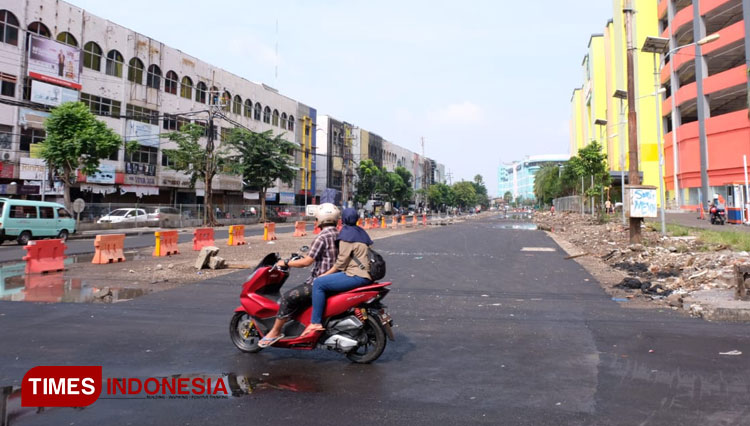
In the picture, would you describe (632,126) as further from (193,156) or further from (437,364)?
(193,156)

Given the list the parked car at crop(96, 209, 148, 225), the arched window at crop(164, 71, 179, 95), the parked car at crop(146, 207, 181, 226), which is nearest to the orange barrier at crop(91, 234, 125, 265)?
the parked car at crop(96, 209, 148, 225)

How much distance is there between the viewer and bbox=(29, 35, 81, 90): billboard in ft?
106

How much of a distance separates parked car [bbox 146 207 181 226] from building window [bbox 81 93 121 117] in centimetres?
770

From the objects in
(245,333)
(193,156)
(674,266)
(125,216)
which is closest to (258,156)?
(193,156)

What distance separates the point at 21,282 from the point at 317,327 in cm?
955

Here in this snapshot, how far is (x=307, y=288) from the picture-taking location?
508 centimetres

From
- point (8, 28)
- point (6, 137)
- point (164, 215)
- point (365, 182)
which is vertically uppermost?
point (8, 28)

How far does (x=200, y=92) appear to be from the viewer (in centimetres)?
4828

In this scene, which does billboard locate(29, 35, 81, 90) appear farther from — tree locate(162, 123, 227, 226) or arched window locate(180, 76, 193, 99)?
arched window locate(180, 76, 193, 99)

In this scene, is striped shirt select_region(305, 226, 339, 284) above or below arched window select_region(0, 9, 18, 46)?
below

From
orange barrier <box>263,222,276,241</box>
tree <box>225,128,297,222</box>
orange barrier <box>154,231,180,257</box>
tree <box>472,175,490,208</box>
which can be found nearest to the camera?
orange barrier <box>154,231,180,257</box>

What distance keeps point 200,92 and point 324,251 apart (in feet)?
158

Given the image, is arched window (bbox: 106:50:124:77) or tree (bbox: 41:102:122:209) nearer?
tree (bbox: 41:102:122:209)

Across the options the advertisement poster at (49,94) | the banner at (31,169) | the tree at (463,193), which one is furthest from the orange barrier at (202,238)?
the tree at (463,193)
